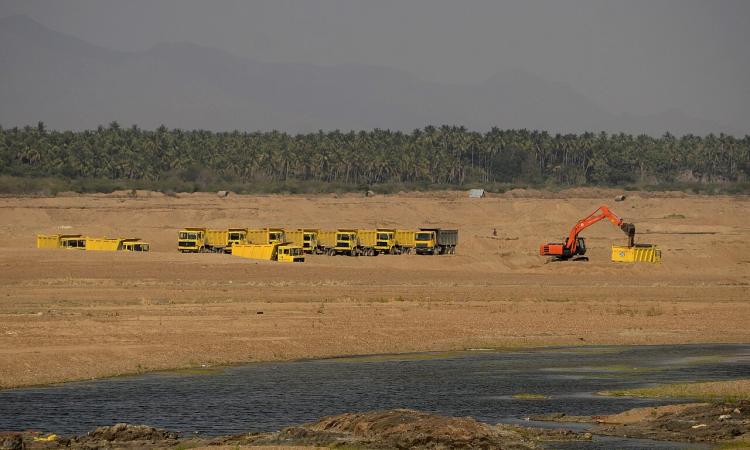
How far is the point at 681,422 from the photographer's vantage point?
30016mm

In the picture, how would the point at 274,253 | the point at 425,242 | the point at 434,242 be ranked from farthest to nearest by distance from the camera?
the point at 434,242 < the point at 425,242 < the point at 274,253

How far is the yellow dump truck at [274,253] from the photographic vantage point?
9200 cm

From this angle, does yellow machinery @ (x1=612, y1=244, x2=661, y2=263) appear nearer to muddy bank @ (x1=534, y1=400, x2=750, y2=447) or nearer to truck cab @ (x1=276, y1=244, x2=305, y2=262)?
truck cab @ (x1=276, y1=244, x2=305, y2=262)

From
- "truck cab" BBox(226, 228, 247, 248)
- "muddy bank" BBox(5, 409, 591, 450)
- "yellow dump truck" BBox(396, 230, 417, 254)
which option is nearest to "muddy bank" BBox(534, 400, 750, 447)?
"muddy bank" BBox(5, 409, 591, 450)

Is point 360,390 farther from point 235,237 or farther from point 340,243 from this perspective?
point 235,237

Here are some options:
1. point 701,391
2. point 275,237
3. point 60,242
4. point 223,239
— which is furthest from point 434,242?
point 701,391

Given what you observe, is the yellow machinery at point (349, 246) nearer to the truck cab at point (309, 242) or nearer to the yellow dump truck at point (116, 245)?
the truck cab at point (309, 242)

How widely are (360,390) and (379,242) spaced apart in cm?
6636

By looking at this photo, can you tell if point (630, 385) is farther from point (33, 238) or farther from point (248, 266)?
point (33, 238)

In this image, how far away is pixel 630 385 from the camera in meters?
38.6

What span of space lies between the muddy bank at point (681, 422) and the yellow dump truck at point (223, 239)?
235 feet

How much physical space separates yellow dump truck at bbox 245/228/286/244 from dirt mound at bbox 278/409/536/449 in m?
A: 73.4

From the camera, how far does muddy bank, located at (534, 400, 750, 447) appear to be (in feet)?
93.9

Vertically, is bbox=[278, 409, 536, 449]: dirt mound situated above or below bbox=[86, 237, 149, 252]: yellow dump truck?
above
